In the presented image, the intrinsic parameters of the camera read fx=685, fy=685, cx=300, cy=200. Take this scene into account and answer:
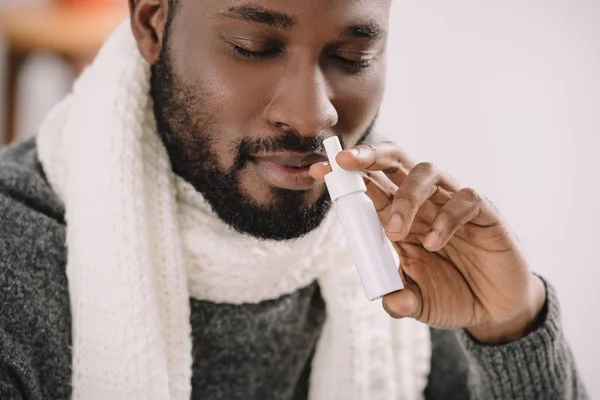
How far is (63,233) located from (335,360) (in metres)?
0.44

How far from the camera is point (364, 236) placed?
69 centimetres

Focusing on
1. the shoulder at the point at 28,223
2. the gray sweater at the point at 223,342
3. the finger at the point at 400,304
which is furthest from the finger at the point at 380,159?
the shoulder at the point at 28,223

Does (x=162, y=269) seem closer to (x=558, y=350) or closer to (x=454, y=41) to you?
(x=558, y=350)

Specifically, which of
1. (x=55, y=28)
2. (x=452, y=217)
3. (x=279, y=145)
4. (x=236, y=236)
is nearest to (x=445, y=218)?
(x=452, y=217)

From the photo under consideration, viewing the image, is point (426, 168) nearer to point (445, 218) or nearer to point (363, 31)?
point (445, 218)

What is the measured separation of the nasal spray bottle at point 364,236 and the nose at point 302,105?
0.12 meters

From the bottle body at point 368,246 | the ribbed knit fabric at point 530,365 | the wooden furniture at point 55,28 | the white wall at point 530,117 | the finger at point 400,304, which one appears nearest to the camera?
the bottle body at point 368,246

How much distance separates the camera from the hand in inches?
31.2

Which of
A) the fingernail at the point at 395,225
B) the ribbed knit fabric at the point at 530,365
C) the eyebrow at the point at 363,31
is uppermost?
the eyebrow at the point at 363,31

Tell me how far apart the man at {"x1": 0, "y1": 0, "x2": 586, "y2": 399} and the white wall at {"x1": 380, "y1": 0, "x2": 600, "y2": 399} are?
0.60 metres

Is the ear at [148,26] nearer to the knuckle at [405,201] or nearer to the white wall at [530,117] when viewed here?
the knuckle at [405,201]

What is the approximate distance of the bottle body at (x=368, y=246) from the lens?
69cm

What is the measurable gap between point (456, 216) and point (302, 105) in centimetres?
22

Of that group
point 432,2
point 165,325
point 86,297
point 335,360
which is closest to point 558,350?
point 335,360
